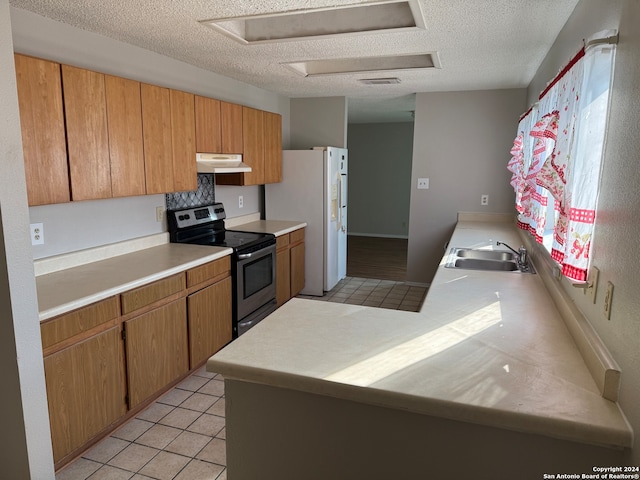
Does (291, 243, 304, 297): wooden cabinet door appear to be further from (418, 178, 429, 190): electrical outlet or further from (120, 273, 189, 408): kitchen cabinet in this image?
(120, 273, 189, 408): kitchen cabinet

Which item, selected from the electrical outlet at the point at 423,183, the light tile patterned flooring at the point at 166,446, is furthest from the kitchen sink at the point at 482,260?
the electrical outlet at the point at 423,183

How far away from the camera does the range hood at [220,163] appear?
351cm

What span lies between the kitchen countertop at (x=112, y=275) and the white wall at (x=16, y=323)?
137 mm

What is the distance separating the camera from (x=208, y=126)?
140 inches

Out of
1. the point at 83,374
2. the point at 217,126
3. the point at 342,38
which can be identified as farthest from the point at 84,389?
the point at 342,38

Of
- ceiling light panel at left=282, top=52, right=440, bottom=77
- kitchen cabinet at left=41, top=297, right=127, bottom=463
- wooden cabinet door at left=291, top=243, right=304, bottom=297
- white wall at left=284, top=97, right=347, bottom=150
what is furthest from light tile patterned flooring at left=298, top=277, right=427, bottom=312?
kitchen cabinet at left=41, top=297, right=127, bottom=463

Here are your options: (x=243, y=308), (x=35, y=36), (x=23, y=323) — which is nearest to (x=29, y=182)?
(x=23, y=323)

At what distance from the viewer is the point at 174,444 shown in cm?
243

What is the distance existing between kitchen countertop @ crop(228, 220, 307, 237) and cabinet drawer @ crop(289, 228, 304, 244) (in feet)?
0.15

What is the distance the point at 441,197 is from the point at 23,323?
14.2 ft

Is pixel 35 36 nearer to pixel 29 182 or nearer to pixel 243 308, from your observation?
pixel 29 182

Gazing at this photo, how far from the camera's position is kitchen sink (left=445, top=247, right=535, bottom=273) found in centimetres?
313

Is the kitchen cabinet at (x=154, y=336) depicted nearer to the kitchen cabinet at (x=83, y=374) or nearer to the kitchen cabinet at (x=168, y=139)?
the kitchen cabinet at (x=83, y=374)

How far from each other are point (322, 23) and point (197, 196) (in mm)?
1897
